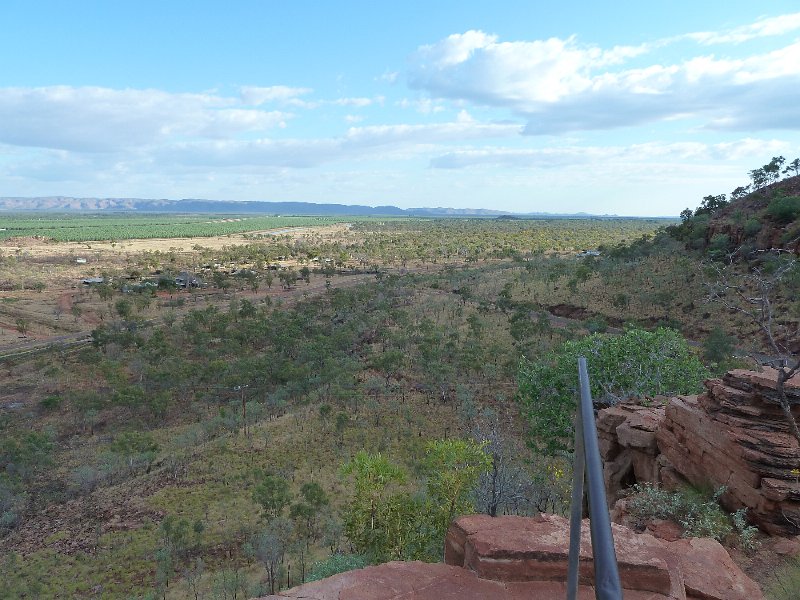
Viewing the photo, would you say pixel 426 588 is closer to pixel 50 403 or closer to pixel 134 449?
pixel 134 449

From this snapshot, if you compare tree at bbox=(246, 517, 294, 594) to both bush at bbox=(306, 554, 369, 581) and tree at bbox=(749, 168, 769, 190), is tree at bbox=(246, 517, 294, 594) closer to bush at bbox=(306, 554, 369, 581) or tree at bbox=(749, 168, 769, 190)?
bush at bbox=(306, 554, 369, 581)

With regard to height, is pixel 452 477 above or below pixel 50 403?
above

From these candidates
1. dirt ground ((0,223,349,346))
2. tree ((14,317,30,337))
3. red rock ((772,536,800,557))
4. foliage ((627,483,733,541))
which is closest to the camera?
red rock ((772,536,800,557))

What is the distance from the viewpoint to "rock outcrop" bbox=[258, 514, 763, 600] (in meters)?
6.34

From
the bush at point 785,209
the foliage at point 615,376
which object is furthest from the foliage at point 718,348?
the bush at point 785,209

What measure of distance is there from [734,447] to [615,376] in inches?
297

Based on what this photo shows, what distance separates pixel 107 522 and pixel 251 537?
6646 mm

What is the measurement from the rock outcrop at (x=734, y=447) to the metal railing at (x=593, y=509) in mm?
8947

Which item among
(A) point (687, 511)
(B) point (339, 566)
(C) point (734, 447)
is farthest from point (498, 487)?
(C) point (734, 447)

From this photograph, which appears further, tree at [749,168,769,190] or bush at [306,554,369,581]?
tree at [749,168,769,190]

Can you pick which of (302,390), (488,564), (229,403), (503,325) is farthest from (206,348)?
(488,564)

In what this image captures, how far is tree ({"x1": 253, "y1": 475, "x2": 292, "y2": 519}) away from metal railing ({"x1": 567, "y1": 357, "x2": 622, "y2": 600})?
17.8 m

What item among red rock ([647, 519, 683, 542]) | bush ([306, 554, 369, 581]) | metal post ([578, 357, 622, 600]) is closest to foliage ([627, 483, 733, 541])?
red rock ([647, 519, 683, 542])

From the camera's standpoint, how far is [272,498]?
1878 centimetres
